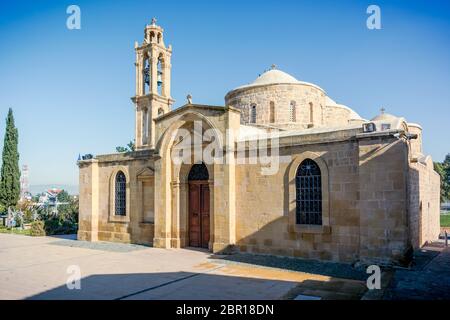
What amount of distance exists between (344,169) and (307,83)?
32.4 ft

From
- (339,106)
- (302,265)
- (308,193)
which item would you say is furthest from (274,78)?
(302,265)

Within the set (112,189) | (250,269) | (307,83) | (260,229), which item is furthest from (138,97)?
(250,269)

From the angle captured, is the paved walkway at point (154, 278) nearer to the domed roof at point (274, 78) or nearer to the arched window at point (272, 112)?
the arched window at point (272, 112)

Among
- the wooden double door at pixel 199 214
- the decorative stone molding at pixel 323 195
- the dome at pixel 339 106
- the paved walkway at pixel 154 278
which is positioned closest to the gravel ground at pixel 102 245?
the paved walkway at pixel 154 278

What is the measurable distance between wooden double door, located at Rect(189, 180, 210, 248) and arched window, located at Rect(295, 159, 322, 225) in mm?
4142

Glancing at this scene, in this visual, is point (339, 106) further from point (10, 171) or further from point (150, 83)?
point (10, 171)

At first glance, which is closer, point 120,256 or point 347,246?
point 347,246

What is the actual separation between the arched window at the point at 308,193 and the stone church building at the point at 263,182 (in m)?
0.03

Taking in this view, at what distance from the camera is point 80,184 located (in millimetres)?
18484

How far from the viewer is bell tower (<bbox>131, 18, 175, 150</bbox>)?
18672mm

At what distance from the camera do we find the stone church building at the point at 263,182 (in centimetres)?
1005

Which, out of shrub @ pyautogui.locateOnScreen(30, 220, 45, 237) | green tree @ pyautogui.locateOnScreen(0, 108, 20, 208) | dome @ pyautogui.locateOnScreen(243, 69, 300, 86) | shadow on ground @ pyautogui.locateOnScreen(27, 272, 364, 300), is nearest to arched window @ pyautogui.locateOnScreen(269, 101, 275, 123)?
dome @ pyautogui.locateOnScreen(243, 69, 300, 86)
